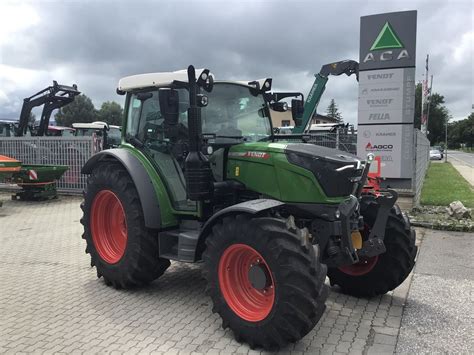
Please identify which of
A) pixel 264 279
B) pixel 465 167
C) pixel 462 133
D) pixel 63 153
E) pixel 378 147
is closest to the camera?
pixel 264 279

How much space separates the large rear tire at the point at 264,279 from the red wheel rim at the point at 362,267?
1.49 metres

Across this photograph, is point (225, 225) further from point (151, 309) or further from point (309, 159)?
point (151, 309)

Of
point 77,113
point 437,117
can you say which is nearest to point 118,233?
point 77,113

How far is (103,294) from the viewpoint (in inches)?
200

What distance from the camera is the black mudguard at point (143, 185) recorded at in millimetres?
4789

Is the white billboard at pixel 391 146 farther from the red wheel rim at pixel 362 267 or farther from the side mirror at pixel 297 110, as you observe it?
the red wheel rim at pixel 362 267

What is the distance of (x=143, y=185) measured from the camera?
16.0ft

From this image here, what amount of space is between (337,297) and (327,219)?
4.52ft

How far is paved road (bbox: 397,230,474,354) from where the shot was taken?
3.86 metres

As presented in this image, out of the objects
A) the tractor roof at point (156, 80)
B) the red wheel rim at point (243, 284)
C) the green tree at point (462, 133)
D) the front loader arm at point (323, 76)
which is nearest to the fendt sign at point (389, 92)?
the front loader arm at point (323, 76)

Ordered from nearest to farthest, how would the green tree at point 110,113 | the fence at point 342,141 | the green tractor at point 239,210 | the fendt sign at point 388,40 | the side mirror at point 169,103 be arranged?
the green tractor at point 239,210 → the side mirror at point 169,103 → the fendt sign at point 388,40 → the fence at point 342,141 → the green tree at point 110,113

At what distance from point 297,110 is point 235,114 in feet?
3.31

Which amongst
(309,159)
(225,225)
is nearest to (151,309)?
(225,225)

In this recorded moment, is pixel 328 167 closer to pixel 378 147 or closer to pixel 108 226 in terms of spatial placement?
pixel 108 226
